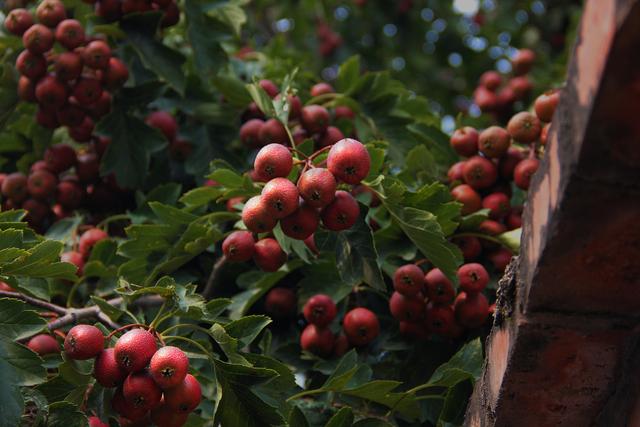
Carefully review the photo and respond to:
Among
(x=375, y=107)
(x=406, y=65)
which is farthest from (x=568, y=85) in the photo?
(x=406, y=65)

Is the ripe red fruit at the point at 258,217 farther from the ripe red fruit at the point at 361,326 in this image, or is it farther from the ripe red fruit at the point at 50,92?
Result: the ripe red fruit at the point at 50,92

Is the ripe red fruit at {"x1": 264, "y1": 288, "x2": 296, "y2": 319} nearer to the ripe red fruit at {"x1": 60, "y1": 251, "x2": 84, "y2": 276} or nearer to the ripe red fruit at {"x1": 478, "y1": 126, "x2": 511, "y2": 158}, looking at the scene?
the ripe red fruit at {"x1": 60, "y1": 251, "x2": 84, "y2": 276}

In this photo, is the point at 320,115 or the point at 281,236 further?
the point at 320,115

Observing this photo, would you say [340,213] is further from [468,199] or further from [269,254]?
[468,199]

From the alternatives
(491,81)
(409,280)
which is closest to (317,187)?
(409,280)

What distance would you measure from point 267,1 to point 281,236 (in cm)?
370

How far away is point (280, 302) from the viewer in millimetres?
2740

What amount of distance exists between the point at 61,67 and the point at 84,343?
115cm

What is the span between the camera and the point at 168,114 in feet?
10.8

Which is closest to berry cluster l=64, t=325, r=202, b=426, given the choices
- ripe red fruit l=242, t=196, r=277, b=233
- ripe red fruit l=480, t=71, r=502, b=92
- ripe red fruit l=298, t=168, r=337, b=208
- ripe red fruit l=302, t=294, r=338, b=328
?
ripe red fruit l=242, t=196, r=277, b=233

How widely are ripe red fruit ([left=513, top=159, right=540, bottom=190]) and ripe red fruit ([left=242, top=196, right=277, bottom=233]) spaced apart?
82cm

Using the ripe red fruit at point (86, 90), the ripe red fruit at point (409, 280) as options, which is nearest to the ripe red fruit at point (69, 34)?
the ripe red fruit at point (86, 90)

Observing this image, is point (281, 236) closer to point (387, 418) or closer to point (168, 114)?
point (387, 418)

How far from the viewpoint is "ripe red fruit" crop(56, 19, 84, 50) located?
286 centimetres
